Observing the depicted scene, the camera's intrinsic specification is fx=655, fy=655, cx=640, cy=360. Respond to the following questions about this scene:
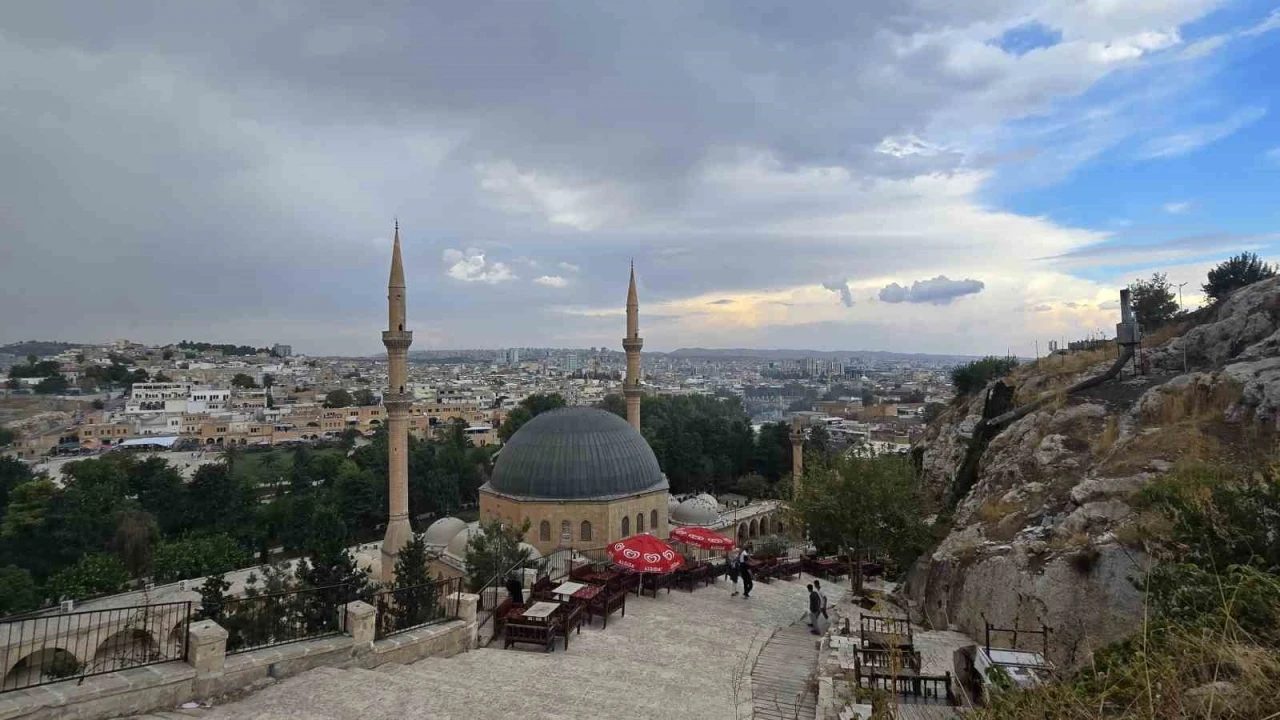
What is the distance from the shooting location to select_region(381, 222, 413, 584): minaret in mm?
23450

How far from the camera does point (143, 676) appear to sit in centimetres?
631

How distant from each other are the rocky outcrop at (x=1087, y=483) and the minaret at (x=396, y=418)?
1711 cm

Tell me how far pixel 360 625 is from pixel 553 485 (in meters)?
15.8

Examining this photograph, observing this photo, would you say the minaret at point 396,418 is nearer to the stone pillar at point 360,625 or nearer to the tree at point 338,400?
the stone pillar at point 360,625

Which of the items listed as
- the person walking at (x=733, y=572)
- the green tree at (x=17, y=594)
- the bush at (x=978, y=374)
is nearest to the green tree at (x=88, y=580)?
the green tree at (x=17, y=594)

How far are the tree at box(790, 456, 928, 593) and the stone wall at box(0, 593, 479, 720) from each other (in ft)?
31.5

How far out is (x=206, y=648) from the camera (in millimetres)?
6594

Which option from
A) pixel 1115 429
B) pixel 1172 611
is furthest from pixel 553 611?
pixel 1115 429

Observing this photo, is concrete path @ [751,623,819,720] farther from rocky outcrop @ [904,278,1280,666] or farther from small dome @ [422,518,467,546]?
small dome @ [422,518,467,546]

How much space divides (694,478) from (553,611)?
37.9m

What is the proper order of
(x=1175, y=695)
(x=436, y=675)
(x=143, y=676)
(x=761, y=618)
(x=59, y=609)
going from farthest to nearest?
(x=59, y=609) → (x=761, y=618) → (x=436, y=675) → (x=143, y=676) → (x=1175, y=695)

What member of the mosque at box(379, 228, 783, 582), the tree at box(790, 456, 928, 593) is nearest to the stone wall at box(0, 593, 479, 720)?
the tree at box(790, 456, 928, 593)

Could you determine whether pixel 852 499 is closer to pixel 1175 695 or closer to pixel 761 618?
pixel 761 618

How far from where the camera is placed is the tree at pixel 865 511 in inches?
583
